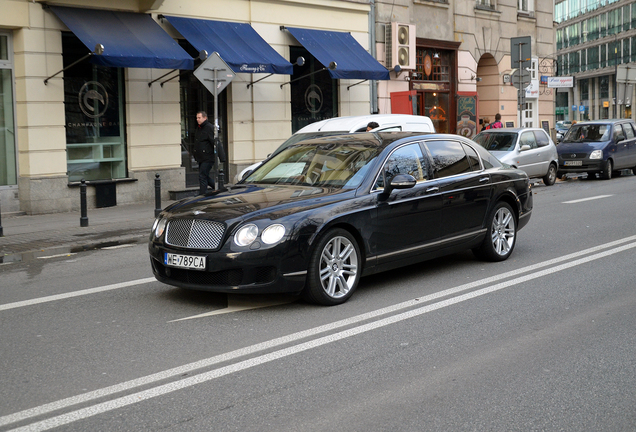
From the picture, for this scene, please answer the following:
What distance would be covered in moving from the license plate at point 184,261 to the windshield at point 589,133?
63.3 feet

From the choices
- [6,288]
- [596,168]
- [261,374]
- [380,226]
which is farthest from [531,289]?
[596,168]

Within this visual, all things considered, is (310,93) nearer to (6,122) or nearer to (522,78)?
(522,78)

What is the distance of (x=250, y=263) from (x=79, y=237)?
21.9ft

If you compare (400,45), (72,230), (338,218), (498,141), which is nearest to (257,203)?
(338,218)

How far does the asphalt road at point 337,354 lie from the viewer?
436 centimetres

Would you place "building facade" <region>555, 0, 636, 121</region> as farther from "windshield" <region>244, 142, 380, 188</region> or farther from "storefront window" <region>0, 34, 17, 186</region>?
"windshield" <region>244, 142, 380, 188</region>

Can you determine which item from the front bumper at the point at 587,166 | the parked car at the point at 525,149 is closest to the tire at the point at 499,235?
the parked car at the point at 525,149

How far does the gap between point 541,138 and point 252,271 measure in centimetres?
1622

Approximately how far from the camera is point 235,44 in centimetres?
1841

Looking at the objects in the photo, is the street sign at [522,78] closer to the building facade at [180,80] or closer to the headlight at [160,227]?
the building facade at [180,80]

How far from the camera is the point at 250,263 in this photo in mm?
6430

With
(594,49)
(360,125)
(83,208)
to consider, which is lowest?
(83,208)

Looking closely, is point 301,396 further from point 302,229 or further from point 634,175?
point 634,175

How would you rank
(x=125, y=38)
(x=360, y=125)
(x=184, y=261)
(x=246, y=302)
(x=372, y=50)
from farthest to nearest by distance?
(x=372, y=50) < (x=125, y=38) < (x=360, y=125) < (x=246, y=302) < (x=184, y=261)
